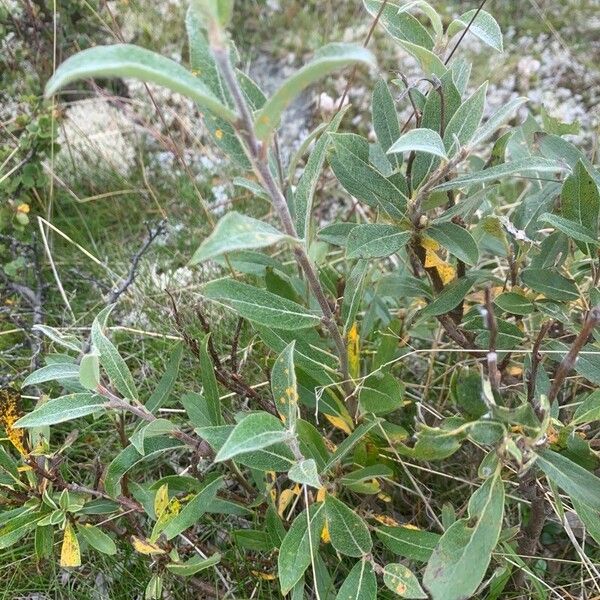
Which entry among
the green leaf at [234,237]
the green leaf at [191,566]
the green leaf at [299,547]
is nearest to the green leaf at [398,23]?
the green leaf at [234,237]

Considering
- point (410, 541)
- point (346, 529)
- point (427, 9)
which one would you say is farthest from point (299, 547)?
point (427, 9)

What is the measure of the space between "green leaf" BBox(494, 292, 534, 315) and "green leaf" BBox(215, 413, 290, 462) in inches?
18.0

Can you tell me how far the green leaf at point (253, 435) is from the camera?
0.79m

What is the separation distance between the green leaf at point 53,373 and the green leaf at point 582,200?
77 centimetres

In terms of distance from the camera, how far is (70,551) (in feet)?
3.48

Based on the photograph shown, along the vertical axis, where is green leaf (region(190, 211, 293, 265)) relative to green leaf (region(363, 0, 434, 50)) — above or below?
below

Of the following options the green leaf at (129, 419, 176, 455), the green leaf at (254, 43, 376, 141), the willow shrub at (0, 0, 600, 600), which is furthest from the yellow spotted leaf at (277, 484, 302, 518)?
the green leaf at (254, 43, 376, 141)

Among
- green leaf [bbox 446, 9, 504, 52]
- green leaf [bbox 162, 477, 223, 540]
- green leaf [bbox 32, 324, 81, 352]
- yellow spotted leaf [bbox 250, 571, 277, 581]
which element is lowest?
yellow spotted leaf [bbox 250, 571, 277, 581]

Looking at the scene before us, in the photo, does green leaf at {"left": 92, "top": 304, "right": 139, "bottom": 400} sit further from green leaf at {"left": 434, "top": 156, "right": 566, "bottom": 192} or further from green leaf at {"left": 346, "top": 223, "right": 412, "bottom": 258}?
green leaf at {"left": 434, "top": 156, "right": 566, "bottom": 192}

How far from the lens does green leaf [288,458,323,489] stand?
876 millimetres

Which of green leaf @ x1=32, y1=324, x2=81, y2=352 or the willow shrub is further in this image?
green leaf @ x1=32, y1=324, x2=81, y2=352

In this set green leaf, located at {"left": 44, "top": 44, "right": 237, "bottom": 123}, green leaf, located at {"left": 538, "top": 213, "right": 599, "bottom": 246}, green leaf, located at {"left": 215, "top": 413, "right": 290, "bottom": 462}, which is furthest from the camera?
green leaf, located at {"left": 538, "top": 213, "right": 599, "bottom": 246}

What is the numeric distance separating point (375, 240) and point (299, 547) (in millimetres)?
451

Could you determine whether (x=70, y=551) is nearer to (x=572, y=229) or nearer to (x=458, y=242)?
(x=458, y=242)
